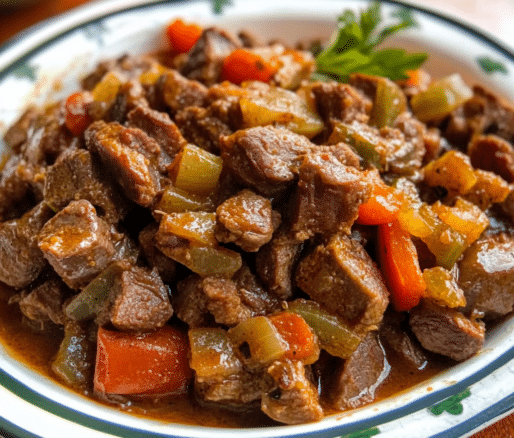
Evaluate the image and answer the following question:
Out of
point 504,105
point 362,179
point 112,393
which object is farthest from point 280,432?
point 504,105

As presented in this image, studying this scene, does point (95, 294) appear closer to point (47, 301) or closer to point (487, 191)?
point (47, 301)

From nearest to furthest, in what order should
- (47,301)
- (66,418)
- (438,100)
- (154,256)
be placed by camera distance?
(66,418)
(154,256)
(47,301)
(438,100)

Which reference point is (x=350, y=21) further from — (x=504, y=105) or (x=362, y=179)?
(x=362, y=179)

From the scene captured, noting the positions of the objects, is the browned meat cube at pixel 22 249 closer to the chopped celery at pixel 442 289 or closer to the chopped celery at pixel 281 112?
the chopped celery at pixel 281 112

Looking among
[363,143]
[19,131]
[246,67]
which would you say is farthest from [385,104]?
[19,131]

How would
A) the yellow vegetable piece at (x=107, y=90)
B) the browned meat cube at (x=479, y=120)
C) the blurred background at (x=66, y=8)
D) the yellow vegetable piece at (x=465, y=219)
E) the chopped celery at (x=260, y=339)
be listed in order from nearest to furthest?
the chopped celery at (x=260, y=339)
the yellow vegetable piece at (x=465, y=219)
the yellow vegetable piece at (x=107, y=90)
the browned meat cube at (x=479, y=120)
the blurred background at (x=66, y=8)

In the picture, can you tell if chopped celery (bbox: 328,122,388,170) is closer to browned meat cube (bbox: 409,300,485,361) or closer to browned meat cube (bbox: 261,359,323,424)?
browned meat cube (bbox: 409,300,485,361)

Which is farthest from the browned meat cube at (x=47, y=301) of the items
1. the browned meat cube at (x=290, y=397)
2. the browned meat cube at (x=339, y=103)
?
the browned meat cube at (x=339, y=103)
